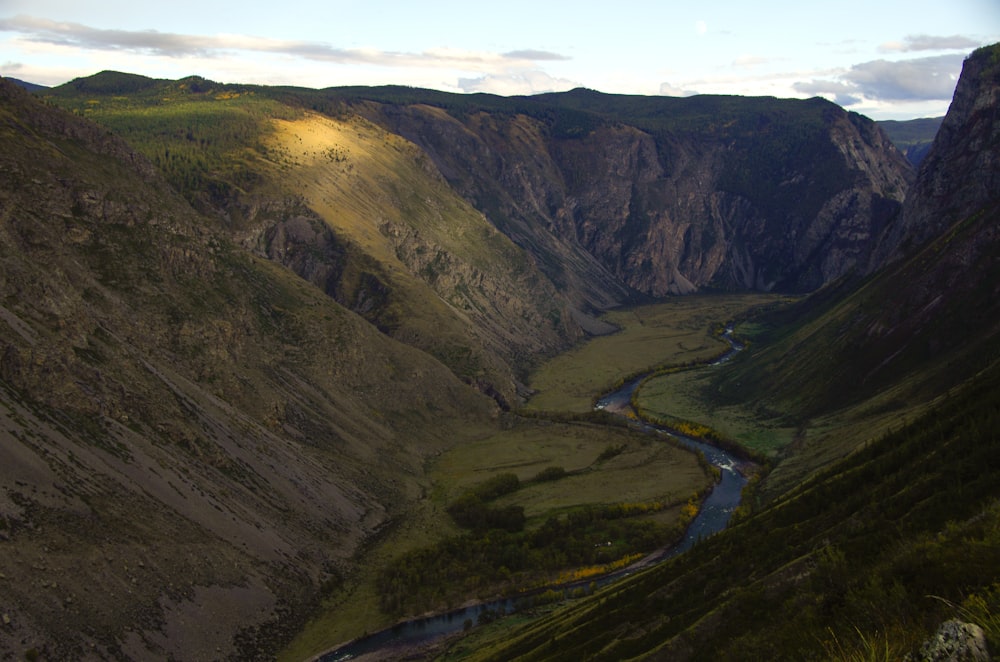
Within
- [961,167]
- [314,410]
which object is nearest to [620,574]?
[314,410]

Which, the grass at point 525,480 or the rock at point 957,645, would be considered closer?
the rock at point 957,645

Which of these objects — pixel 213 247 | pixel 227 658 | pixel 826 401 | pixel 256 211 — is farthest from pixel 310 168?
pixel 227 658

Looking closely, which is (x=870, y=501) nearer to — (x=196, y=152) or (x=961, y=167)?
(x=961, y=167)

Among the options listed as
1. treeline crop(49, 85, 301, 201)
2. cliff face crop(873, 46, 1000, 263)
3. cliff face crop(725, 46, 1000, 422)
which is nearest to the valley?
cliff face crop(725, 46, 1000, 422)

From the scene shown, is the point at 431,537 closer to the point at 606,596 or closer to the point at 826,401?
the point at 606,596

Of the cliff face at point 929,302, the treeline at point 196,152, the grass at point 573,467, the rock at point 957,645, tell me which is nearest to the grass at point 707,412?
the cliff face at point 929,302

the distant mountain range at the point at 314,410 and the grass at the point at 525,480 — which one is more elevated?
the distant mountain range at the point at 314,410

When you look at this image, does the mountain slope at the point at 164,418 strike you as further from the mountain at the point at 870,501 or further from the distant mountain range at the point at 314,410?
the mountain at the point at 870,501
